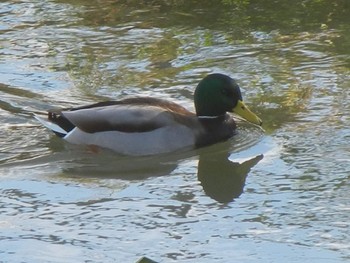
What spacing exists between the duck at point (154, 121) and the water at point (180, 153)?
11 cm

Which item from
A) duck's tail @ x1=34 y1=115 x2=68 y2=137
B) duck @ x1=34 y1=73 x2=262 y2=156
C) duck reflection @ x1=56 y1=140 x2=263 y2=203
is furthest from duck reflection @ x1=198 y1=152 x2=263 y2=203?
duck's tail @ x1=34 y1=115 x2=68 y2=137

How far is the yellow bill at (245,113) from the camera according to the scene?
9.16 metres

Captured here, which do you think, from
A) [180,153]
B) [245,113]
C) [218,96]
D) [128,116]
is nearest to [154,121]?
[128,116]

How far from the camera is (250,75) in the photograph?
418 inches

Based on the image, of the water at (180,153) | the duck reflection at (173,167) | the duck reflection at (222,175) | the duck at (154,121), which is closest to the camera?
the water at (180,153)

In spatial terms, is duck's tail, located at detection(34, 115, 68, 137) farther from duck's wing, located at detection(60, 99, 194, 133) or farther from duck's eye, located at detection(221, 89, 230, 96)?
duck's eye, located at detection(221, 89, 230, 96)

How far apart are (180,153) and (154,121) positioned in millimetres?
326

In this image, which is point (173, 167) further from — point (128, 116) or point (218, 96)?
point (218, 96)

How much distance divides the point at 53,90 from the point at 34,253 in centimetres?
370

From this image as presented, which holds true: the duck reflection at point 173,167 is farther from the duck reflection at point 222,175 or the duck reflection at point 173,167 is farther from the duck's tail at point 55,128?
the duck's tail at point 55,128

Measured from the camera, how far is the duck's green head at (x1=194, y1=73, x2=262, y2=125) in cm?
934

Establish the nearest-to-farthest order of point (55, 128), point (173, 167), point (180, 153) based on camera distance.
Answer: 1. point (173, 167)
2. point (180, 153)
3. point (55, 128)

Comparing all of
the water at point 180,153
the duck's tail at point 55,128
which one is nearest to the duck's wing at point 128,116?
the duck's tail at point 55,128

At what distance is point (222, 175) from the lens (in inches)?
341
